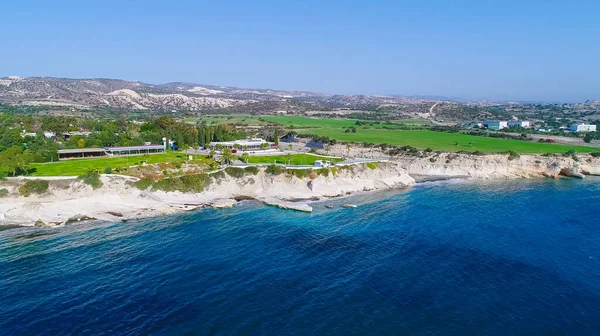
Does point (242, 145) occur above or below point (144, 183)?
above

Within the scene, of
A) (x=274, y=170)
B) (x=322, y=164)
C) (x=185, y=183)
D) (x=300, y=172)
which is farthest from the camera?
(x=322, y=164)

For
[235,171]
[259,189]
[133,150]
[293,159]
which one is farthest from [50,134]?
[259,189]

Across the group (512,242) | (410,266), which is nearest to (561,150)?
(512,242)

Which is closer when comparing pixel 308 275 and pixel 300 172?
pixel 308 275

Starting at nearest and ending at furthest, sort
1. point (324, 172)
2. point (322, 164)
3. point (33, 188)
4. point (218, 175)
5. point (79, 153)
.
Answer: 1. point (33, 188)
2. point (218, 175)
3. point (324, 172)
4. point (322, 164)
5. point (79, 153)

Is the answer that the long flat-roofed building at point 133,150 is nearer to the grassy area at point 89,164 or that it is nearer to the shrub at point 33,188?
the grassy area at point 89,164

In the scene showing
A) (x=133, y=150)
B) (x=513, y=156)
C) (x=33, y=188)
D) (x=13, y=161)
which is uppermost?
(x=13, y=161)

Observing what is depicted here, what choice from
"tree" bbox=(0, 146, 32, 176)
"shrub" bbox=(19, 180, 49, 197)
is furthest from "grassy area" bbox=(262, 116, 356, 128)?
"shrub" bbox=(19, 180, 49, 197)

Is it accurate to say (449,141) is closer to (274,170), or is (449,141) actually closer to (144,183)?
(274,170)
